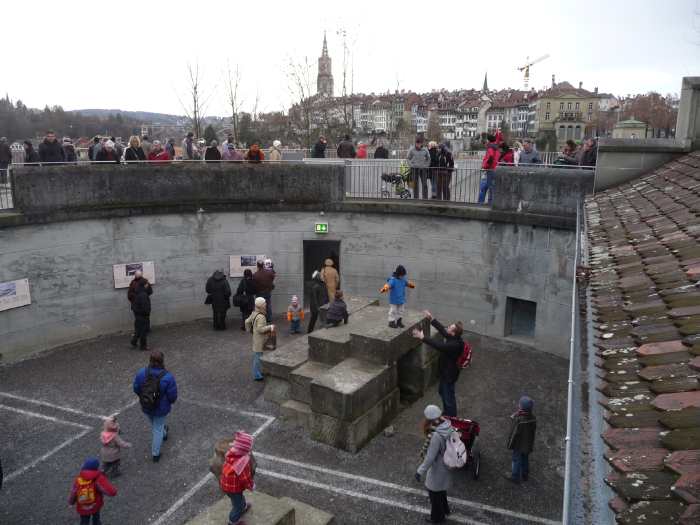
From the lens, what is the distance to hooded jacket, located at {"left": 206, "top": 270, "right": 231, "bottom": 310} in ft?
47.9

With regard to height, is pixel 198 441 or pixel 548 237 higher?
pixel 548 237

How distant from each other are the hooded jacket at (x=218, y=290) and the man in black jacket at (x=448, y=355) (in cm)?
662

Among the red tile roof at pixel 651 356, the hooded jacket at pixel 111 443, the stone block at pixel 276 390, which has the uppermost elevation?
the red tile roof at pixel 651 356

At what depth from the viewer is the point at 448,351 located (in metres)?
9.37

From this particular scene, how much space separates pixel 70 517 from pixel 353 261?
32.9ft

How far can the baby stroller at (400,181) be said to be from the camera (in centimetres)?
1612

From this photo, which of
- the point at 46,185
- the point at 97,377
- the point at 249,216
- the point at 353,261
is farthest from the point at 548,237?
the point at 46,185

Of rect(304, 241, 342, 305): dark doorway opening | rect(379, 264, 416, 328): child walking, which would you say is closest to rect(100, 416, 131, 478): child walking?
rect(379, 264, 416, 328): child walking

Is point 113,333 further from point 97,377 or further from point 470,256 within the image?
point 470,256

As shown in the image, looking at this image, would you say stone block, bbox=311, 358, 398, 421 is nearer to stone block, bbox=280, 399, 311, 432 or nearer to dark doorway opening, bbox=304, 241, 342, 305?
stone block, bbox=280, 399, 311, 432

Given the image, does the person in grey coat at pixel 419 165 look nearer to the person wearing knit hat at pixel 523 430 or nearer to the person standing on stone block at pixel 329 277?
the person standing on stone block at pixel 329 277

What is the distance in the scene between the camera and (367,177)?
16391mm

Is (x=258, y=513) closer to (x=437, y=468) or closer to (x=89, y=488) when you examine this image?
(x=89, y=488)

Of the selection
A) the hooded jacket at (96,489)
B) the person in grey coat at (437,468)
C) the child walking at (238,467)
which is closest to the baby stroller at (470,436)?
the person in grey coat at (437,468)
